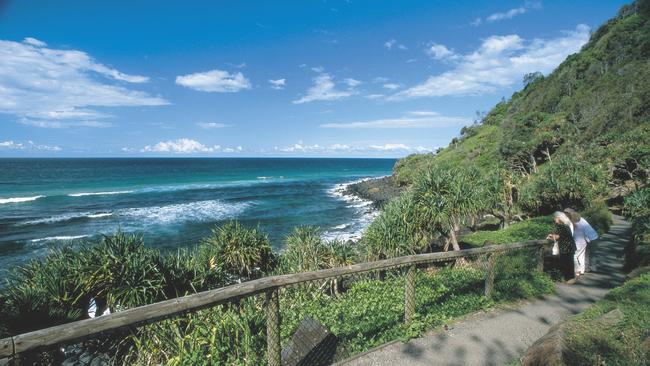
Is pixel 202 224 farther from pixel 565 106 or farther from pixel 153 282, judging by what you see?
pixel 565 106

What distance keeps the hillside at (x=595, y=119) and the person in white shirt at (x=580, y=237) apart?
18.4 metres

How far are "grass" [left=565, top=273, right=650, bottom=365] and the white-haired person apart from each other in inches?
145

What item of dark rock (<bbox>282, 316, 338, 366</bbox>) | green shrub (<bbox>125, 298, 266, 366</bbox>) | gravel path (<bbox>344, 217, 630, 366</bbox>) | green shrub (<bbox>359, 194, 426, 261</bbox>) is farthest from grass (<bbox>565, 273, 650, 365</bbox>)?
green shrub (<bbox>359, 194, 426, 261</bbox>)

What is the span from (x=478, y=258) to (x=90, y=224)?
3874 centimetres

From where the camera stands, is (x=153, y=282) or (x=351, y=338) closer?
(x=351, y=338)

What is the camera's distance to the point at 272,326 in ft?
14.0

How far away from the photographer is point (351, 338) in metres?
5.72

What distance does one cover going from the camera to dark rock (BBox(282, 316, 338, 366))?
4.68m

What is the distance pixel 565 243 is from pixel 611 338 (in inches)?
235

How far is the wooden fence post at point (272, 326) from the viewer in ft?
14.0

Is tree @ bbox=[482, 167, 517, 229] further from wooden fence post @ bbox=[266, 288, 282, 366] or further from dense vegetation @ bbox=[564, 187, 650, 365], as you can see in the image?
wooden fence post @ bbox=[266, 288, 282, 366]

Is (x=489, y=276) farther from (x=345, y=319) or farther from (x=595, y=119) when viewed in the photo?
(x=595, y=119)

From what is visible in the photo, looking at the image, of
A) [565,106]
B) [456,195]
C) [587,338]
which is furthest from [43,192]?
[565,106]

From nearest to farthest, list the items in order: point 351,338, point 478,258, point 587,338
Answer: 1. point 587,338
2. point 351,338
3. point 478,258
